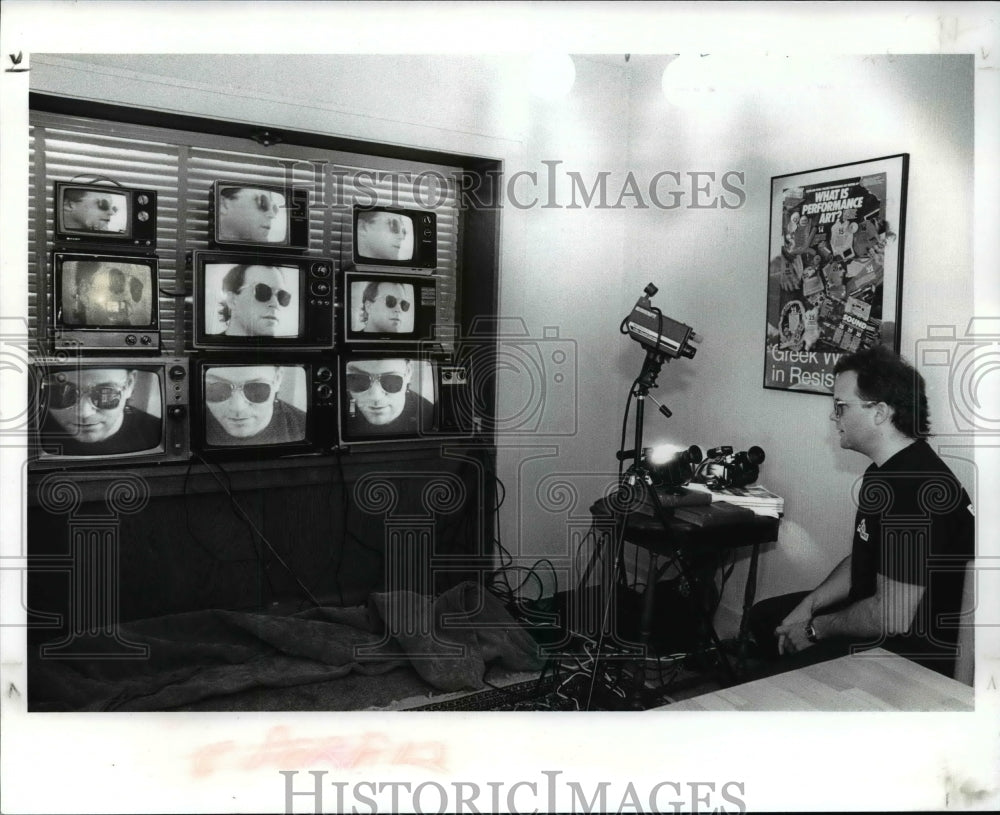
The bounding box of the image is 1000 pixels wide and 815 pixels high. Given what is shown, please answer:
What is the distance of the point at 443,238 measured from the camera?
1.92 metres

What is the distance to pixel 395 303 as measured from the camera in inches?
74.2

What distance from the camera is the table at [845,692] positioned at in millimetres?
1302

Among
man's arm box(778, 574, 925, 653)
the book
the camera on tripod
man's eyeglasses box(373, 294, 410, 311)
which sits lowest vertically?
man's arm box(778, 574, 925, 653)

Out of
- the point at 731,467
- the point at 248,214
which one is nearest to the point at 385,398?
the point at 248,214

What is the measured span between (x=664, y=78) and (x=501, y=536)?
3.72 feet

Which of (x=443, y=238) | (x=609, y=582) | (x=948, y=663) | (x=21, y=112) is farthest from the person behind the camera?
(x=443, y=238)

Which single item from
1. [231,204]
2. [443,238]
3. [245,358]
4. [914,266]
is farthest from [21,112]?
[914,266]

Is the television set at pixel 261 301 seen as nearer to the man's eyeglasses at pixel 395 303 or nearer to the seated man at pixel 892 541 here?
the man's eyeglasses at pixel 395 303

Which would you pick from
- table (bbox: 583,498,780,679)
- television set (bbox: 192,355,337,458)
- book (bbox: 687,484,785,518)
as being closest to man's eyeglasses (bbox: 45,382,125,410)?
television set (bbox: 192,355,337,458)

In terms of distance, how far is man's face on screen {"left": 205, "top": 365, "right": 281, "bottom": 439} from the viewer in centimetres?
177

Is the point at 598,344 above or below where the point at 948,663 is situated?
above

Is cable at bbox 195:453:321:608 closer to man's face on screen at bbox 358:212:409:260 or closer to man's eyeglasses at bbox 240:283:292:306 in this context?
man's eyeglasses at bbox 240:283:292:306

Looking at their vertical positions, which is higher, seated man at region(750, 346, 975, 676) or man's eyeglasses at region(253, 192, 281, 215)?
man's eyeglasses at region(253, 192, 281, 215)

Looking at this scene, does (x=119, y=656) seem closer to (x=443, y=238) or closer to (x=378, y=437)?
(x=378, y=437)
